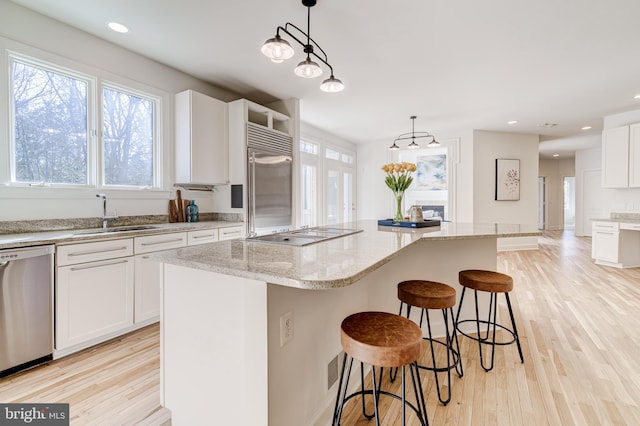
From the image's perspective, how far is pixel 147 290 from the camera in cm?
265

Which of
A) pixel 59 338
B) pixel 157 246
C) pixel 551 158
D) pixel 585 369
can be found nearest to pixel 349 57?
pixel 157 246

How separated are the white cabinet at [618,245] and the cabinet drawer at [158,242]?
261 inches

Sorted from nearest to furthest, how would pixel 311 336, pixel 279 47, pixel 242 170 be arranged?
pixel 311 336, pixel 279 47, pixel 242 170

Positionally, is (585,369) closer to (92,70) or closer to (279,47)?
(279,47)

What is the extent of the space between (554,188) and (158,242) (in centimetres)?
1302

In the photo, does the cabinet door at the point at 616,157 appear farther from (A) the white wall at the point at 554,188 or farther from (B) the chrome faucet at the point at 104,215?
(B) the chrome faucet at the point at 104,215

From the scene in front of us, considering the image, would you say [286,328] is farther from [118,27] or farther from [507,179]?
[507,179]

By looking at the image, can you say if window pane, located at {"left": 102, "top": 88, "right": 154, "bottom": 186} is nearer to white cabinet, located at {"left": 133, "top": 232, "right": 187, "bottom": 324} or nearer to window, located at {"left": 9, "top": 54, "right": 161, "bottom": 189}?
window, located at {"left": 9, "top": 54, "right": 161, "bottom": 189}

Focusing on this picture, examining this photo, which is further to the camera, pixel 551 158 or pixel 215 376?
pixel 551 158

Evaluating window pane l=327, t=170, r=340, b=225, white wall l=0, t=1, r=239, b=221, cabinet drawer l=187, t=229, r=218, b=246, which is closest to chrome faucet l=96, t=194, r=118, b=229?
white wall l=0, t=1, r=239, b=221

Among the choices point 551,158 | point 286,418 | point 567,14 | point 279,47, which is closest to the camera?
point 286,418

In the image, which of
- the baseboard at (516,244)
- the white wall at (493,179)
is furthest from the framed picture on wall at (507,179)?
the baseboard at (516,244)

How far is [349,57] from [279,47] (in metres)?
1.59

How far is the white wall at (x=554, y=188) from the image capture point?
34.7 feet
